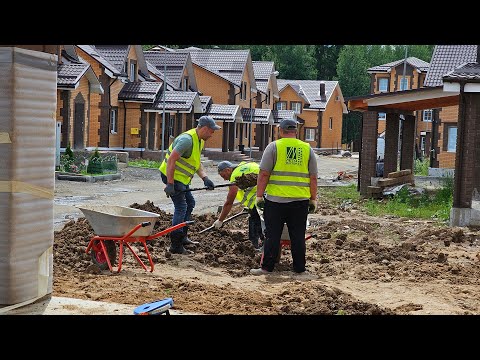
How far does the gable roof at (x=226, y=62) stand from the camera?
56.2 metres

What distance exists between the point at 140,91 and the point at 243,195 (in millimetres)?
31118

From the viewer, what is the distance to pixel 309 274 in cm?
997

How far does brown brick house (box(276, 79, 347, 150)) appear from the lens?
74.1 m

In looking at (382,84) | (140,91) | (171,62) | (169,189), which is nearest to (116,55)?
(140,91)

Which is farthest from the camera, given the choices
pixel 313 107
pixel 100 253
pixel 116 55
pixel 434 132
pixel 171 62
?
pixel 313 107

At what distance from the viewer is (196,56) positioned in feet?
193

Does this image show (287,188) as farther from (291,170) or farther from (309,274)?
(309,274)

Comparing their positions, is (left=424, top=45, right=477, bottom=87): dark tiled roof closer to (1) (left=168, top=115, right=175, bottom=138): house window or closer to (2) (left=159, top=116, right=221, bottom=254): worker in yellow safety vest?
(1) (left=168, top=115, right=175, bottom=138): house window

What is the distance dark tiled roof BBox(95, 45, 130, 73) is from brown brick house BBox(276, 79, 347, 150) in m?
31.4

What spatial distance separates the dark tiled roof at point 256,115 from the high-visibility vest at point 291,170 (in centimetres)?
4660

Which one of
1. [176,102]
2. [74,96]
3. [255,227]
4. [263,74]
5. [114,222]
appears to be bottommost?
[255,227]
